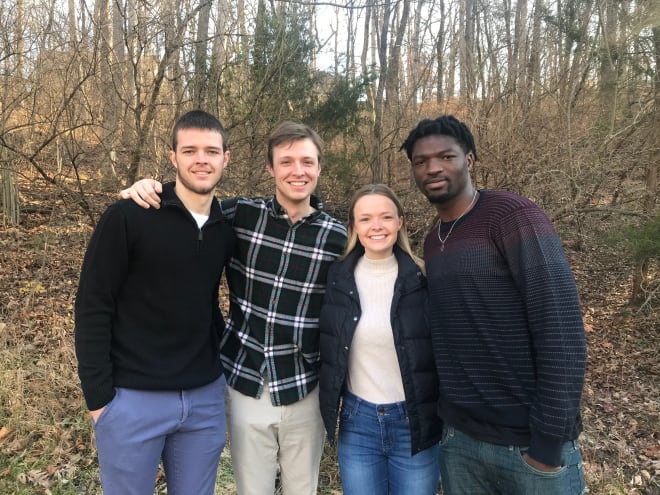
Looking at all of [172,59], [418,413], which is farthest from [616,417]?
[172,59]

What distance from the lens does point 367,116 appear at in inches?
371

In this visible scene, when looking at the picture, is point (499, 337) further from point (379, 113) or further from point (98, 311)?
point (379, 113)

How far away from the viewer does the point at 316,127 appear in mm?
8828

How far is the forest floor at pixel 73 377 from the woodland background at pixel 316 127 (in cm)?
2

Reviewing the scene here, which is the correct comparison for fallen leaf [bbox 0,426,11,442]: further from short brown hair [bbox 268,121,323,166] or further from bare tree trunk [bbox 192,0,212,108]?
bare tree trunk [bbox 192,0,212,108]

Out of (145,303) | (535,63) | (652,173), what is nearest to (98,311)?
(145,303)

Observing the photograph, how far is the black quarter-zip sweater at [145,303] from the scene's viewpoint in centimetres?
221

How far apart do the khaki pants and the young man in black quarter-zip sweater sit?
0.13m

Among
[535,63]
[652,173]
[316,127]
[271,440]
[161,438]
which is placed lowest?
[271,440]

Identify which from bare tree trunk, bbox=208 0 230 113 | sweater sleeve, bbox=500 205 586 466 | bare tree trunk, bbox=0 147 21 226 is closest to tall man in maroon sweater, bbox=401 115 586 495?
sweater sleeve, bbox=500 205 586 466

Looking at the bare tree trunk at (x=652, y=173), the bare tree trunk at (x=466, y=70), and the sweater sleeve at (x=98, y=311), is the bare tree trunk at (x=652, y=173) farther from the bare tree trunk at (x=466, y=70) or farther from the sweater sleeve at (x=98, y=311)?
the sweater sleeve at (x=98, y=311)

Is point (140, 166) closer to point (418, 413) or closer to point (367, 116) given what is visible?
point (367, 116)

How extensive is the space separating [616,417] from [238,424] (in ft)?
14.4

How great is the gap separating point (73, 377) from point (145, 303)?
3.23 metres
